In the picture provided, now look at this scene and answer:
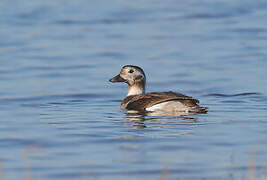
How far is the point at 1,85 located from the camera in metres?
16.8

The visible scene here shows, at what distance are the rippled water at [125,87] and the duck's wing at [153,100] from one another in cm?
30

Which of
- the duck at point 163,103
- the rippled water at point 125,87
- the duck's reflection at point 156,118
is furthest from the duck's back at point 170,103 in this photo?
the rippled water at point 125,87

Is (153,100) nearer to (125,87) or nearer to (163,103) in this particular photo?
(163,103)

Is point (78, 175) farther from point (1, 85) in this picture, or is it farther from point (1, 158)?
point (1, 85)

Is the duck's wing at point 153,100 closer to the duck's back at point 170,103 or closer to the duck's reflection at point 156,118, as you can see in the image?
the duck's back at point 170,103

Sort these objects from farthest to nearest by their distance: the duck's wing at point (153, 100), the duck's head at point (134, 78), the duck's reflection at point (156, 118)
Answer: the duck's head at point (134, 78) < the duck's wing at point (153, 100) < the duck's reflection at point (156, 118)

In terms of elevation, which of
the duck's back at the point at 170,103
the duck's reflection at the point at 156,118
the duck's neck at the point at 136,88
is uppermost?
the duck's neck at the point at 136,88

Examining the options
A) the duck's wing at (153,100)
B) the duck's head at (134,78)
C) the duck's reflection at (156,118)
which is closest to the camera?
the duck's reflection at (156,118)

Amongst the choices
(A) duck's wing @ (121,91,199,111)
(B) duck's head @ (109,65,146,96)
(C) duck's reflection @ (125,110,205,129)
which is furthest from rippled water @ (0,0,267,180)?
(B) duck's head @ (109,65,146,96)

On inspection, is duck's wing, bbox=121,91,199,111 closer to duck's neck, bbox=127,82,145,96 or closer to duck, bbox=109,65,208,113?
duck, bbox=109,65,208,113

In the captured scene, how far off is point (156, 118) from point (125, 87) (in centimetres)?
482

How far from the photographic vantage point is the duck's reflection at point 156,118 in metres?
12.2

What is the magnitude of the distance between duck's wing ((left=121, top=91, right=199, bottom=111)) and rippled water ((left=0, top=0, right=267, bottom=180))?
30cm

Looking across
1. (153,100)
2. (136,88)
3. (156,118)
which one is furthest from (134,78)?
(156,118)
